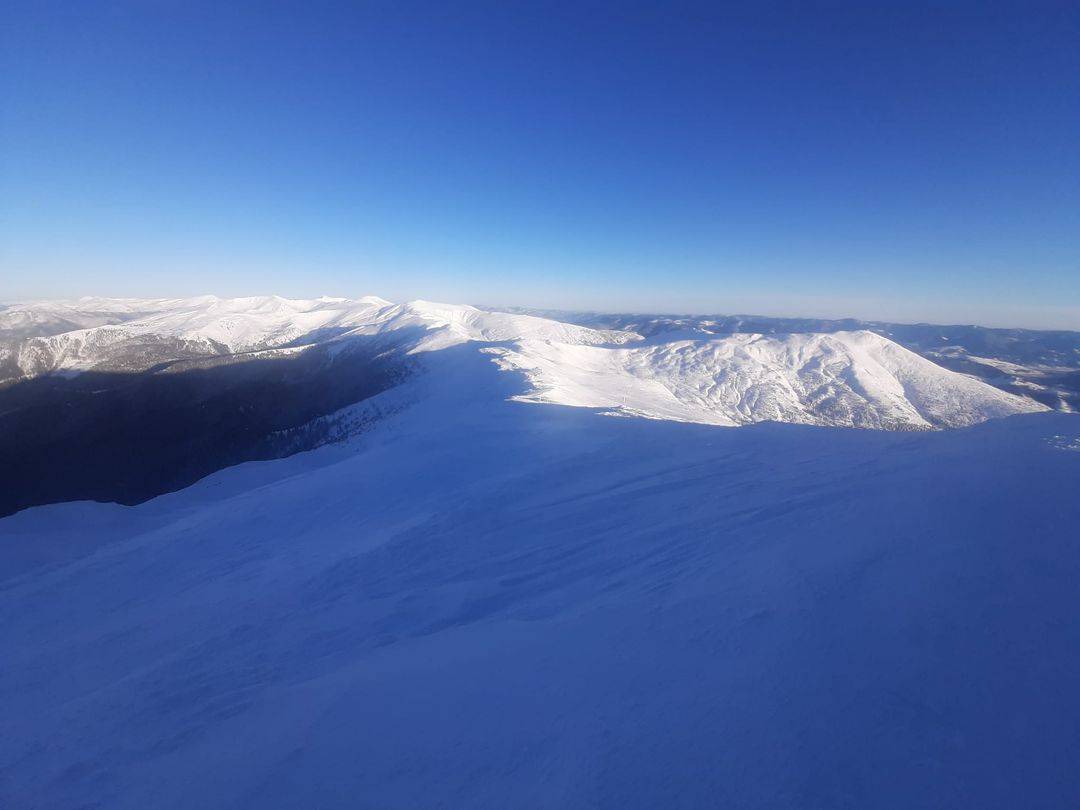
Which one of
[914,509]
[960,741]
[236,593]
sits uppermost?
[914,509]

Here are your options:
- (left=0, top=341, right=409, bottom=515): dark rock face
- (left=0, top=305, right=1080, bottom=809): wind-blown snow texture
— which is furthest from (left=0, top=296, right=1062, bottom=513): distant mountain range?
(left=0, top=305, right=1080, bottom=809): wind-blown snow texture

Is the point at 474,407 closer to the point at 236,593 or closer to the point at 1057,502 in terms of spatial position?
the point at 236,593

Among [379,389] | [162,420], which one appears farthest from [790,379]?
[162,420]

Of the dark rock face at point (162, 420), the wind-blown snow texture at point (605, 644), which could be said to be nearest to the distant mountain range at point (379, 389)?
the dark rock face at point (162, 420)

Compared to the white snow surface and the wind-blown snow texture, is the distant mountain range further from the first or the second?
the wind-blown snow texture

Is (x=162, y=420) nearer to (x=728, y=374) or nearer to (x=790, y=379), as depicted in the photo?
(x=728, y=374)

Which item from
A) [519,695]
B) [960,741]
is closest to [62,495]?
[519,695]

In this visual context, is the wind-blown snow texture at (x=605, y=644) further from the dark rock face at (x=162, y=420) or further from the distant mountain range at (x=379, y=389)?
→ the dark rock face at (x=162, y=420)

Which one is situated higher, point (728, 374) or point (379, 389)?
point (728, 374)
